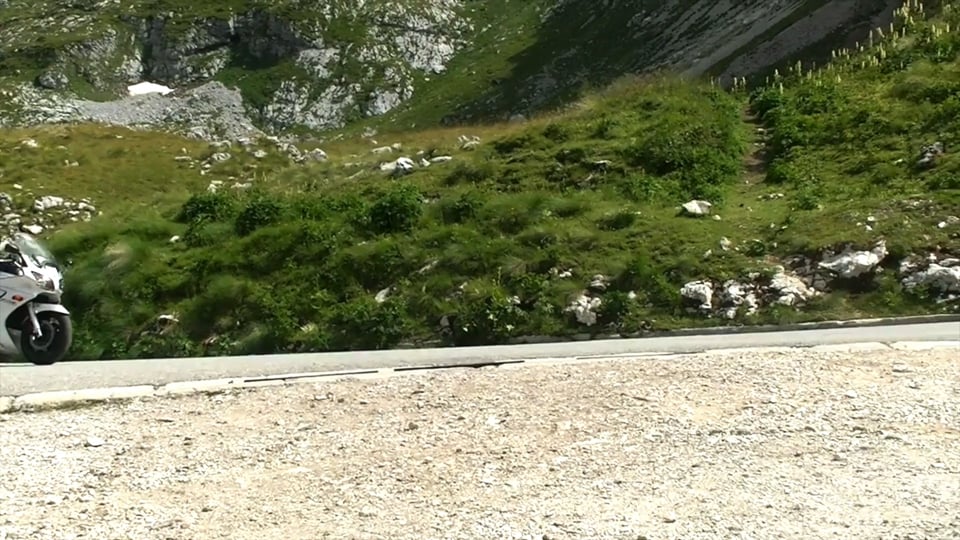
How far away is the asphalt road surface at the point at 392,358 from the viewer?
1021 cm

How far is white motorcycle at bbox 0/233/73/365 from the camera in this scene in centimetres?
1020

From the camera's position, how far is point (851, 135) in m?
19.5

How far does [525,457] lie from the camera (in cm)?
708

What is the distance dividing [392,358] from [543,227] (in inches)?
216

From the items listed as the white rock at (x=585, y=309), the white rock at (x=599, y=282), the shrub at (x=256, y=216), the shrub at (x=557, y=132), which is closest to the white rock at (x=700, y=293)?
the white rock at (x=599, y=282)

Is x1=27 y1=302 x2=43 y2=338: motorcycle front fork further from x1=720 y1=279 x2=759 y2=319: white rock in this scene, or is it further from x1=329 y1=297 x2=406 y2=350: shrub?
x1=720 y1=279 x2=759 y2=319: white rock

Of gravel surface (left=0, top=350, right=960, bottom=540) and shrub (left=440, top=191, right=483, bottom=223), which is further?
shrub (left=440, top=191, right=483, bottom=223)

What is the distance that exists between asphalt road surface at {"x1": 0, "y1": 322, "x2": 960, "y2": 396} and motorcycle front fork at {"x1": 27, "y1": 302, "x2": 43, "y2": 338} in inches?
18.8

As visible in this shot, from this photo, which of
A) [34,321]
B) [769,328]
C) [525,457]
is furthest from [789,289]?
[34,321]

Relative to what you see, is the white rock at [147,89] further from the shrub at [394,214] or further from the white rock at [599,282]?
the white rock at [599,282]

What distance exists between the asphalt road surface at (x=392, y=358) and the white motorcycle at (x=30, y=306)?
0.27 m

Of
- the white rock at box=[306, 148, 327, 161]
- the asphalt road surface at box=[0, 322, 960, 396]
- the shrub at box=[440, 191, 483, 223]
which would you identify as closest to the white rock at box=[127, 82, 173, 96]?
the white rock at box=[306, 148, 327, 161]

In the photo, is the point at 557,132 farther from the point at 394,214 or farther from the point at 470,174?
the point at 394,214

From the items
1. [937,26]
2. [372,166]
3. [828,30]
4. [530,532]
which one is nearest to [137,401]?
[530,532]
